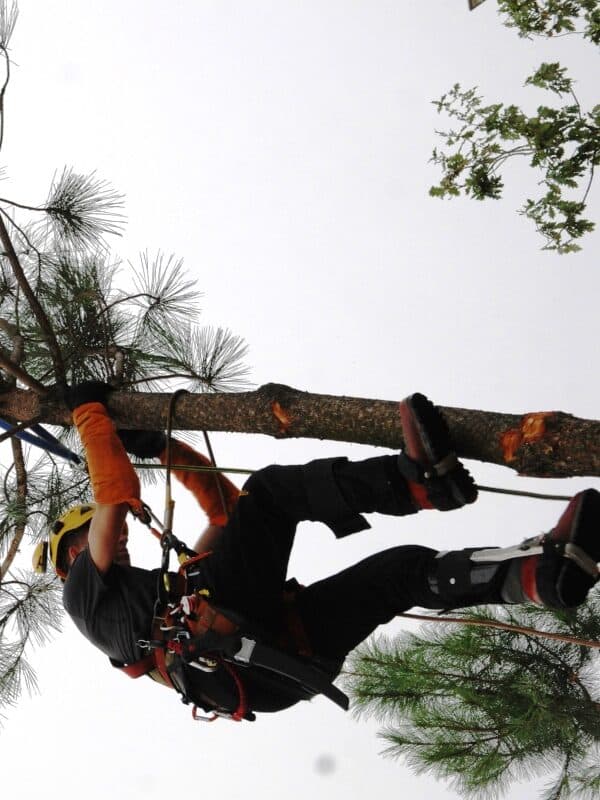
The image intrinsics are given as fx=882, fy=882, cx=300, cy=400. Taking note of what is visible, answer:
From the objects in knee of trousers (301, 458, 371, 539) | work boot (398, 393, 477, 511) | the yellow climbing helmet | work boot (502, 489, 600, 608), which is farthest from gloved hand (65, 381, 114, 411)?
work boot (502, 489, 600, 608)

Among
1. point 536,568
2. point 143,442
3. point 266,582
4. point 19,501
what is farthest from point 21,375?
point 536,568

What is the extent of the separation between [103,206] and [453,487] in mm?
1524

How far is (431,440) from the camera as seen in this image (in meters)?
1.61

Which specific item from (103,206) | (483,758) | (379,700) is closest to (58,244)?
(103,206)

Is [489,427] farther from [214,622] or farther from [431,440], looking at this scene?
[214,622]

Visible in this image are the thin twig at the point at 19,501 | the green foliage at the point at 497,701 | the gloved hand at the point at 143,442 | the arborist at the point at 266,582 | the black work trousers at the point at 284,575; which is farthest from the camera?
the green foliage at the point at 497,701

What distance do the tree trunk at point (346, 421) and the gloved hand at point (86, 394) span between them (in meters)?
0.03

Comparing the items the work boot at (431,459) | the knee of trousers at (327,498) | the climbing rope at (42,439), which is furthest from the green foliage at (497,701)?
the climbing rope at (42,439)

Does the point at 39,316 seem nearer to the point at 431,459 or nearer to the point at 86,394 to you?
the point at 86,394

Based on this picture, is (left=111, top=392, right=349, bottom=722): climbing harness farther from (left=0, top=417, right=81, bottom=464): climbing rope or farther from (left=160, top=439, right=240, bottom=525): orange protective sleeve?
(left=0, top=417, right=81, bottom=464): climbing rope

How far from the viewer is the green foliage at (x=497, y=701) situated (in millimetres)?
2586

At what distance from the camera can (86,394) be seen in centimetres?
214

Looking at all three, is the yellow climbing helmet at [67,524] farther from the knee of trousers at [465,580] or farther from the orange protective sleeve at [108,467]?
the knee of trousers at [465,580]

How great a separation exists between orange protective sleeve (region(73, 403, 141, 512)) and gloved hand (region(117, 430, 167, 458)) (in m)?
0.29
